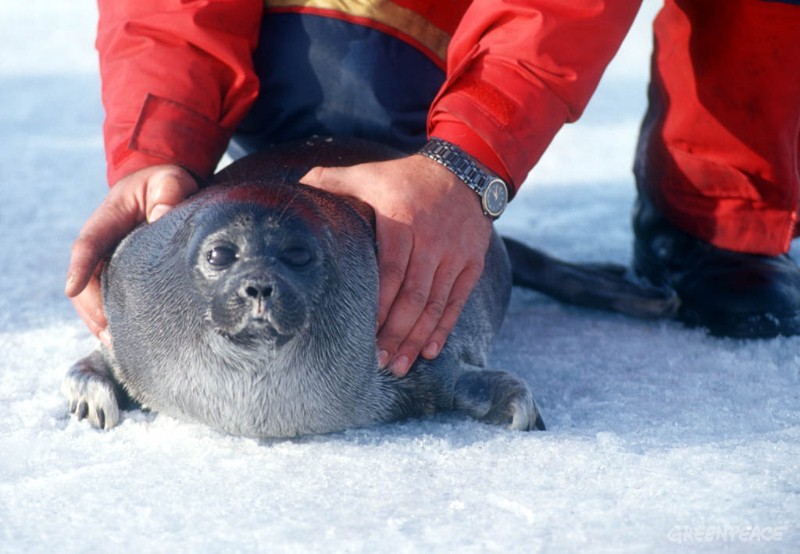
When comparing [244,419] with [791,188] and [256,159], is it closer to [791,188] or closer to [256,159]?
[256,159]

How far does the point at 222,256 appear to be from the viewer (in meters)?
1.63

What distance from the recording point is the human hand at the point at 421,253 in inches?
72.1

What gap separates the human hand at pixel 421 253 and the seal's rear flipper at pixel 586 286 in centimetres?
72

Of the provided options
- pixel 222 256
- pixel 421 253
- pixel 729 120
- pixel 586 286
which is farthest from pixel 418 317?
pixel 729 120

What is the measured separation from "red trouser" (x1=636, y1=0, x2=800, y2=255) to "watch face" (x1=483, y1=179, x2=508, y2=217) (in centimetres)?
82

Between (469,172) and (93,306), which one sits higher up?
(469,172)

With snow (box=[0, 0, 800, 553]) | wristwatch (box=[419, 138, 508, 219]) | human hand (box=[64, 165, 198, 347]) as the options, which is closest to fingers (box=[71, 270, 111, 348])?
human hand (box=[64, 165, 198, 347])

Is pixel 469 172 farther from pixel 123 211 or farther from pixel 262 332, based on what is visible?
pixel 123 211

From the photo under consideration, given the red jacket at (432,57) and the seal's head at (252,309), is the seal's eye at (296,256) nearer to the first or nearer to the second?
the seal's head at (252,309)

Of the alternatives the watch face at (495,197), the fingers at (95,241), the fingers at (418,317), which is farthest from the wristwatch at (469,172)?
the fingers at (95,241)

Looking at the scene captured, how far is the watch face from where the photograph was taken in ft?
6.31

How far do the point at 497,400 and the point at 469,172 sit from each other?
421 millimetres

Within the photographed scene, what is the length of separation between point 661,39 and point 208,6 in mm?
1147

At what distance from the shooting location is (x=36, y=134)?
395 centimetres
